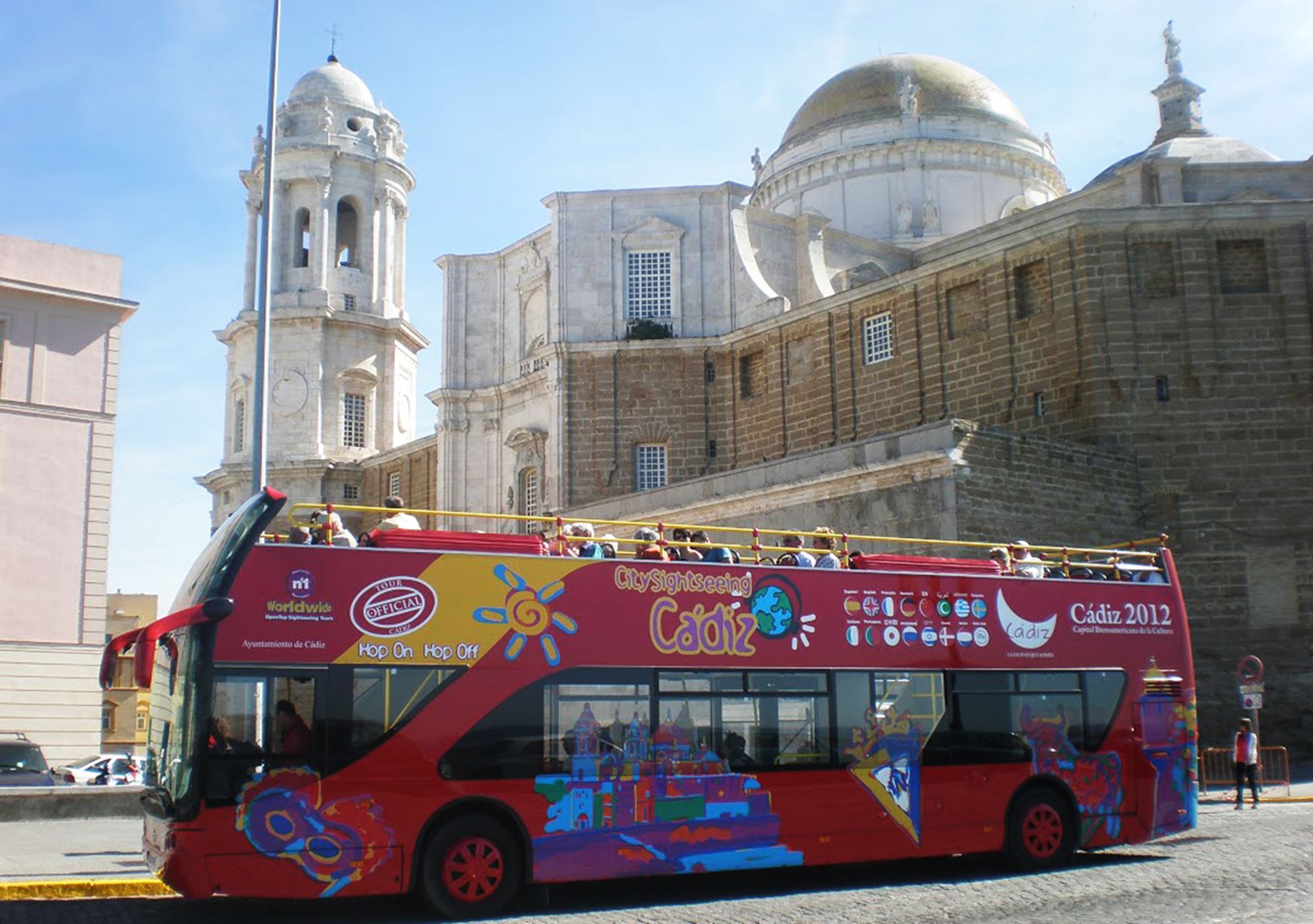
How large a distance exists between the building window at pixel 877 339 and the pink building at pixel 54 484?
17875 mm

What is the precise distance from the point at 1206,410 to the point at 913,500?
8.14 m

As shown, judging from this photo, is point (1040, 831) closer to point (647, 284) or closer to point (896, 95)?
point (647, 284)

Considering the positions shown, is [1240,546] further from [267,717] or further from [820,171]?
[820,171]

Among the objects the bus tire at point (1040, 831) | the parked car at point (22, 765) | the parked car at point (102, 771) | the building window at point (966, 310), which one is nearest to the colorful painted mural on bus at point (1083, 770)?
the bus tire at point (1040, 831)

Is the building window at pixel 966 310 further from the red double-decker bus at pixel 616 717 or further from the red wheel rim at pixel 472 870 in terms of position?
the red wheel rim at pixel 472 870

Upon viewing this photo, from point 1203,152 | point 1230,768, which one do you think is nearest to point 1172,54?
point 1203,152

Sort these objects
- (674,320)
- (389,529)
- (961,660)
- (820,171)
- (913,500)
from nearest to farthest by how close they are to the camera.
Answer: (389,529) < (961,660) < (913,500) < (674,320) < (820,171)

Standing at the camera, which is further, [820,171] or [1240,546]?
[820,171]

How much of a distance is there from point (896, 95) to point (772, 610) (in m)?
42.5

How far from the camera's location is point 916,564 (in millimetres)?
12977

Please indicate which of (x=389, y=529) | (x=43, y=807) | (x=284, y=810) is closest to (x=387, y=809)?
(x=284, y=810)

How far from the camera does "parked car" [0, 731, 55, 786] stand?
20969 millimetres

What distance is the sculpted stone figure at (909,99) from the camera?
49.9 metres

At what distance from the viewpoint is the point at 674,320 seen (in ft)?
129
